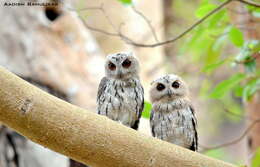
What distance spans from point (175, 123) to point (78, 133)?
0.96 metres

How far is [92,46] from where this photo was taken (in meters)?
3.99

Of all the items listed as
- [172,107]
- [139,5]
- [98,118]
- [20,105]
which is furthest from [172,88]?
[139,5]

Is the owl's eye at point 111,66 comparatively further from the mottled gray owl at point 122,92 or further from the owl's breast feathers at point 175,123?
the owl's breast feathers at point 175,123

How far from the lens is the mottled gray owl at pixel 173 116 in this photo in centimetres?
233

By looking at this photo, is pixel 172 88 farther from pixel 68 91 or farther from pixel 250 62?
pixel 68 91

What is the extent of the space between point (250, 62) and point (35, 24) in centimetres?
214

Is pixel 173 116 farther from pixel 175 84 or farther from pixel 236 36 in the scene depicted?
pixel 236 36

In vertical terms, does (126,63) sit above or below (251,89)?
above

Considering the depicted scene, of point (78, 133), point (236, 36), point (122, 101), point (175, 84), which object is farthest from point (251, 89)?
point (78, 133)

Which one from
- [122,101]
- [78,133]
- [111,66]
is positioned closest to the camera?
[78,133]

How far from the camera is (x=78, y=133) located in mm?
1463

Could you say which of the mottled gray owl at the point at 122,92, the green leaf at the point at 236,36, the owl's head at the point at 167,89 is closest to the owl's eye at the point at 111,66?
the mottled gray owl at the point at 122,92

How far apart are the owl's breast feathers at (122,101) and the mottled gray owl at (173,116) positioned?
0.12 m

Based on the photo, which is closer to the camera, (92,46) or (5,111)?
(5,111)
